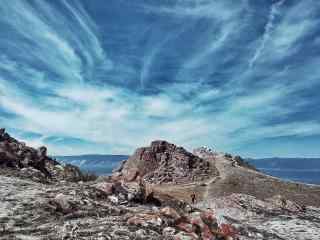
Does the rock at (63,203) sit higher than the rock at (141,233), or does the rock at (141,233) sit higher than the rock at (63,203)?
the rock at (63,203)

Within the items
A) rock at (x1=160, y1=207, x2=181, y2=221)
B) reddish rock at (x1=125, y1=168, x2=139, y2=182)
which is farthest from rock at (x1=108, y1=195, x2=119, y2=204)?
reddish rock at (x1=125, y1=168, x2=139, y2=182)

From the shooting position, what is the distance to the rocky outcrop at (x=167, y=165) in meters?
114

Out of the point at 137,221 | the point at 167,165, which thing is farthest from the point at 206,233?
the point at 167,165

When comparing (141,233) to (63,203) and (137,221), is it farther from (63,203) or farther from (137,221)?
(63,203)

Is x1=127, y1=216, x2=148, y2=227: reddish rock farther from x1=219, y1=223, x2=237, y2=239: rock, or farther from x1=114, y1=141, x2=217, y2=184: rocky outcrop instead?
x1=114, y1=141, x2=217, y2=184: rocky outcrop

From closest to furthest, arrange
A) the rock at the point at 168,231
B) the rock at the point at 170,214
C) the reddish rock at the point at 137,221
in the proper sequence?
the rock at the point at 168,231 < the reddish rock at the point at 137,221 < the rock at the point at 170,214

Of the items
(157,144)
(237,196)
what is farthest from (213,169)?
(237,196)

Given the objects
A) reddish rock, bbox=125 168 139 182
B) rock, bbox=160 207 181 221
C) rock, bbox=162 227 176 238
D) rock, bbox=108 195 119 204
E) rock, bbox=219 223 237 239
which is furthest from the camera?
reddish rock, bbox=125 168 139 182

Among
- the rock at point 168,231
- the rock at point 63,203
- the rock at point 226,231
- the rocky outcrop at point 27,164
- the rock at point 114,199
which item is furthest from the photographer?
the rocky outcrop at point 27,164

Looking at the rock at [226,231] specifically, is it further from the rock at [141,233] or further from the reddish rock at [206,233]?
the rock at [141,233]

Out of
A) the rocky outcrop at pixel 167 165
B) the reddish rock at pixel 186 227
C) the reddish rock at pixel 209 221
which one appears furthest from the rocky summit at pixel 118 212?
the rocky outcrop at pixel 167 165

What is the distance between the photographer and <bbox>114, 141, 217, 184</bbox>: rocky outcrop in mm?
113938

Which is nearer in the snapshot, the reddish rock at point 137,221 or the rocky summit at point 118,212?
the rocky summit at point 118,212

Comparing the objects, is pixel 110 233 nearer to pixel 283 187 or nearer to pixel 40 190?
pixel 40 190
